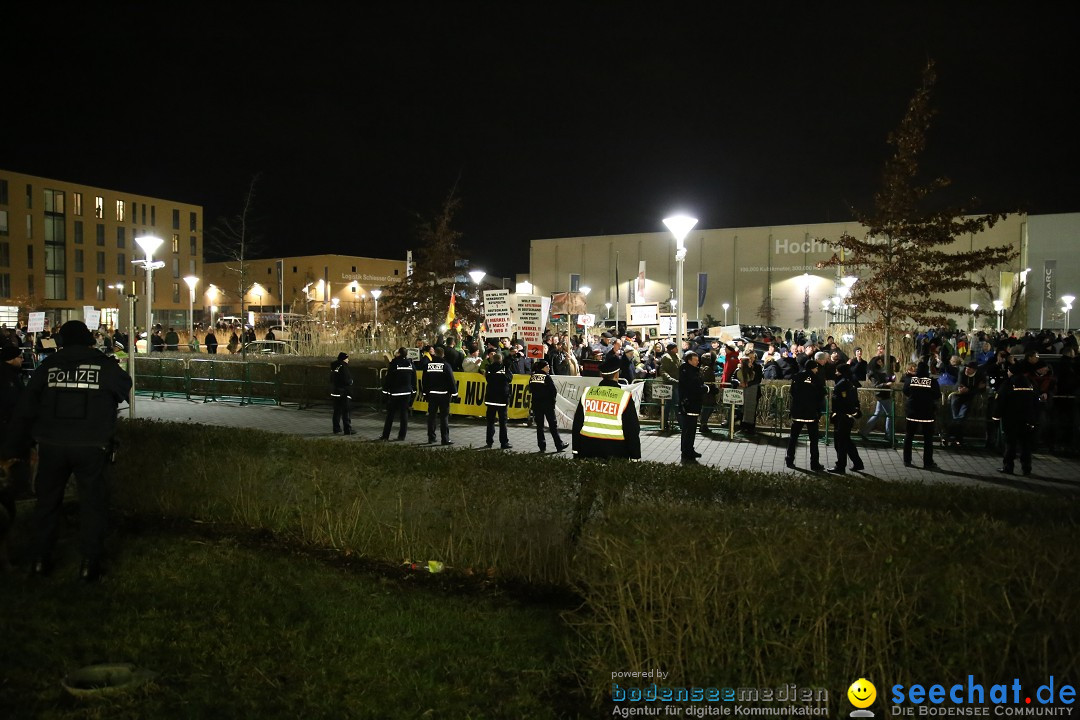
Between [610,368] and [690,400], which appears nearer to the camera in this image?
[610,368]

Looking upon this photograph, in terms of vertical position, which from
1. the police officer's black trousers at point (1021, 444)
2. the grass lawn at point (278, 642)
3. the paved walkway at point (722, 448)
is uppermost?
the police officer's black trousers at point (1021, 444)

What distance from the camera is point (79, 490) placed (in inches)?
232

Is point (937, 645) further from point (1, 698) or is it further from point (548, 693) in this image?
point (1, 698)

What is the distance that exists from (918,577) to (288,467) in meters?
5.62

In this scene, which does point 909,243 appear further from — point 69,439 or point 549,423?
point 69,439

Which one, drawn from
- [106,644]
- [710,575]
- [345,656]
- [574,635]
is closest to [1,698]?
[106,644]

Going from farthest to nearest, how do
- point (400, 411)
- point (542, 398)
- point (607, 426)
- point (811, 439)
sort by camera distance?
point (400, 411)
point (542, 398)
point (811, 439)
point (607, 426)

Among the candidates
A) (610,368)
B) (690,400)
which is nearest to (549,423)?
(690,400)

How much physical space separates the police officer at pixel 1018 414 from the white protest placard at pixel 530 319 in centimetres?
975

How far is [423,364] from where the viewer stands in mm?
14828

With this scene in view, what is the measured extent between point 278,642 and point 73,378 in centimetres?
283

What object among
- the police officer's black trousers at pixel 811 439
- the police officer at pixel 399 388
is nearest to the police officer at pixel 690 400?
the police officer's black trousers at pixel 811 439

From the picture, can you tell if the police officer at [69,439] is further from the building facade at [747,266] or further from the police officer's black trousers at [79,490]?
the building facade at [747,266]

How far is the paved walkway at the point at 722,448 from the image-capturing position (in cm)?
1152
